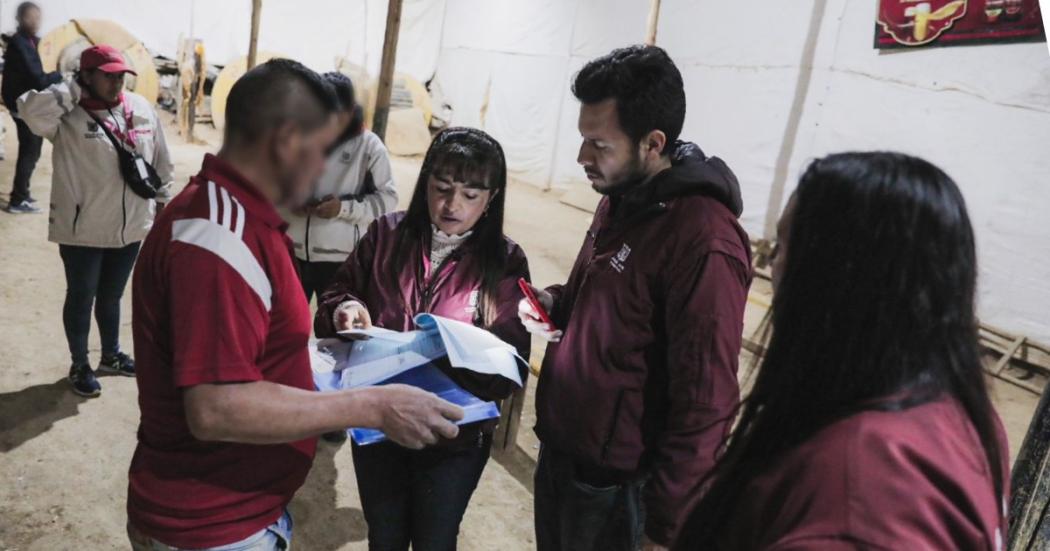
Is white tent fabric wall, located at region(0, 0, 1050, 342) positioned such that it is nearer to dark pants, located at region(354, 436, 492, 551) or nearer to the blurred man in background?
dark pants, located at region(354, 436, 492, 551)

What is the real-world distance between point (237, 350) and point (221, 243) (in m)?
0.17

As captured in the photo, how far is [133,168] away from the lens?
3.13 metres

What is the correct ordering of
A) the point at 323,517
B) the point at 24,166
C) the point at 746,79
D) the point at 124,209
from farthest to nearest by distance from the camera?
the point at 746,79
the point at 24,166
the point at 124,209
the point at 323,517

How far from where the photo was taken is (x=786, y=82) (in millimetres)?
8039

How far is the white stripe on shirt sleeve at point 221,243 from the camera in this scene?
1044 millimetres

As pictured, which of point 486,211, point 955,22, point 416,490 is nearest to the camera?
point 416,490

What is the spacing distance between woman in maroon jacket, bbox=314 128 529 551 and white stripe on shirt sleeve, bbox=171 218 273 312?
0.69 meters

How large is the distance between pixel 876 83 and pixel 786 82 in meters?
1.18

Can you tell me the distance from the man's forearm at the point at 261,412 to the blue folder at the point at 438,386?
353mm

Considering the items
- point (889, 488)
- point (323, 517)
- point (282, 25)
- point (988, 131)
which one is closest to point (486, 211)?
point (889, 488)

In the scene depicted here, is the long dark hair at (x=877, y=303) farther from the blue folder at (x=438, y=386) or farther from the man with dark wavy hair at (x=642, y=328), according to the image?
the blue folder at (x=438, y=386)

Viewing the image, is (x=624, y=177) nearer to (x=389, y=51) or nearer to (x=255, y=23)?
(x=389, y=51)

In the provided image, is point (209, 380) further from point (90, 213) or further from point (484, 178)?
point (90, 213)

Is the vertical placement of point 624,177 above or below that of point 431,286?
above
